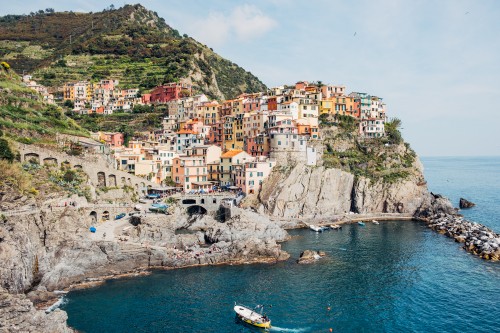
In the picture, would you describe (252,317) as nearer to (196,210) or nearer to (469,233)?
(196,210)

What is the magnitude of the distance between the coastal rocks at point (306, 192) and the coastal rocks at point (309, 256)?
18.4 metres

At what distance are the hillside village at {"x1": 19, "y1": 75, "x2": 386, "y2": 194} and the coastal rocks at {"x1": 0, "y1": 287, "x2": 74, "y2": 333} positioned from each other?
42761mm

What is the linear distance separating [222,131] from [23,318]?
67268mm

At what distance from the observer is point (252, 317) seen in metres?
37.4

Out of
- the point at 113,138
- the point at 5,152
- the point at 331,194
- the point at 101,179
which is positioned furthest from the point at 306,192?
the point at 5,152

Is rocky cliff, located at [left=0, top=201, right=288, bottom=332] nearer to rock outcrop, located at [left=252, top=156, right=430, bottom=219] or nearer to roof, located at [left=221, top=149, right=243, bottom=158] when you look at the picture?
rock outcrop, located at [left=252, top=156, right=430, bottom=219]

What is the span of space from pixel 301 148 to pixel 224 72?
304ft

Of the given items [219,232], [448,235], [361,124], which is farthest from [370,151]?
[219,232]

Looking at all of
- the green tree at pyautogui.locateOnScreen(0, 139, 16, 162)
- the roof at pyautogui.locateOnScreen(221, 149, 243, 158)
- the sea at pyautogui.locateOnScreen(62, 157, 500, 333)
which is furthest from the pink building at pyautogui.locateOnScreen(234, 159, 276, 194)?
the green tree at pyautogui.locateOnScreen(0, 139, 16, 162)

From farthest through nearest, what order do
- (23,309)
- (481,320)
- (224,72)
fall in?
(224,72) < (481,320) < (23,309)

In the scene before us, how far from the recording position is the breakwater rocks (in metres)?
57.3

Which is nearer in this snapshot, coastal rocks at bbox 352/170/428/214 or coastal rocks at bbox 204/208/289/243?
coastal rocks at bbox 204/208/289/243

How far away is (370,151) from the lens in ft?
301

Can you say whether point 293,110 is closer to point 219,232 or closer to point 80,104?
point 219,232
